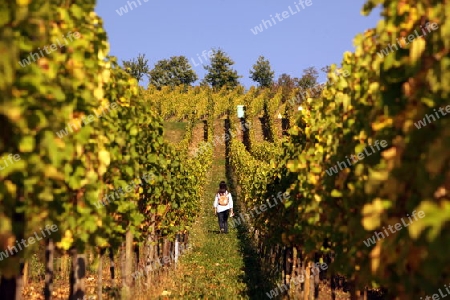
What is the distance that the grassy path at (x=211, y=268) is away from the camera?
480 inches

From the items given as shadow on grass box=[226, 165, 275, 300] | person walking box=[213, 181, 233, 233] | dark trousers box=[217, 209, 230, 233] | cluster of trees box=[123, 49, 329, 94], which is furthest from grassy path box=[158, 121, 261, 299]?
cluster of trees box=[123, 49, 329, 94]

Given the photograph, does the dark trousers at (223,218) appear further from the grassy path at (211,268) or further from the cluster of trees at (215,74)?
the cluster of trees at (215,74)

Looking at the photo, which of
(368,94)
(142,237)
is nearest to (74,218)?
(368,94)

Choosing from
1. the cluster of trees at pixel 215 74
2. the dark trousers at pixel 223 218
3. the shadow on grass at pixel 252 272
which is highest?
the cluster of trees at pixel 215 74

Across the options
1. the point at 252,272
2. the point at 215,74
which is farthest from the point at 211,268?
the point at 215,74

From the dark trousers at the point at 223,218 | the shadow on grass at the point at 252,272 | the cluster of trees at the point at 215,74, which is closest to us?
the shadow on grass at the point at 252,272

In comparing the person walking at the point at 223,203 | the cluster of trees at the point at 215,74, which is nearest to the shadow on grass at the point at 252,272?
the person walking at the point at 223,203

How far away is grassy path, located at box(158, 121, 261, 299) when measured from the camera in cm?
1218

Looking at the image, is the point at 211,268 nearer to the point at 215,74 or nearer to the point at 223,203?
the point at 223,203

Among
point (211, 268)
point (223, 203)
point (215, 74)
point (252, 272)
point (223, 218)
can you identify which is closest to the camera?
point (252, 272)

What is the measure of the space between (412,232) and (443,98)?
108 cm

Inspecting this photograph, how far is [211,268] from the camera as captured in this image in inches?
603

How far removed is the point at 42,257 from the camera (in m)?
16.1

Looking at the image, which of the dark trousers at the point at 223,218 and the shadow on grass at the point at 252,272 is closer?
the shadow on grass at the point at 252,272
